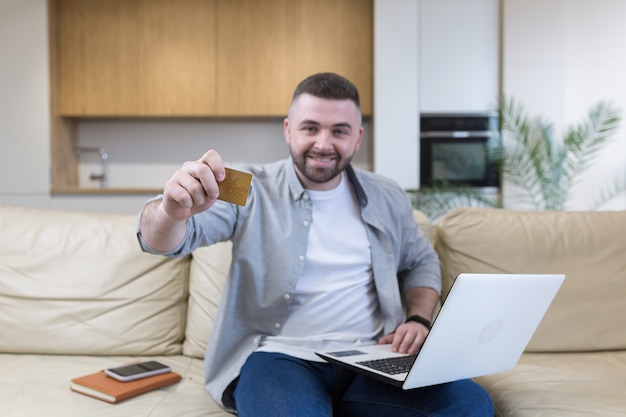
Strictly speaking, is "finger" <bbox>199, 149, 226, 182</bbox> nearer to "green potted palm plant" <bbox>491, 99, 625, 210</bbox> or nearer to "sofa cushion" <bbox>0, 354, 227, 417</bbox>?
"sofa cushion" <bbox>0, 354, 227, 417</bbox>

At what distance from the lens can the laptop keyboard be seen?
139cm

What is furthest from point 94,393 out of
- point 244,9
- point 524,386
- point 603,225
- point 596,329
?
point 244,9

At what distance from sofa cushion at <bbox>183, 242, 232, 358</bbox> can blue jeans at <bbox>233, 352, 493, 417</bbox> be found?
0.36m

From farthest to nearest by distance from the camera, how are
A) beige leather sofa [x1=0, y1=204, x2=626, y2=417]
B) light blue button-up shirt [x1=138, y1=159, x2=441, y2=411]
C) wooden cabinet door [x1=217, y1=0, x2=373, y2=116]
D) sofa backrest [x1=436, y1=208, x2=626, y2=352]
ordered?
wooden cabinet door [x1=217, y1=0, x2=373, y2=116] → sofa backrest [x1=436, y1=208, x2=626, y2=352] → beige leather sofa [x1=0, y1=204, x2=626, y2=417] → light blue button-up shirt [x1=138, y1=159, x2=441, y2=411]

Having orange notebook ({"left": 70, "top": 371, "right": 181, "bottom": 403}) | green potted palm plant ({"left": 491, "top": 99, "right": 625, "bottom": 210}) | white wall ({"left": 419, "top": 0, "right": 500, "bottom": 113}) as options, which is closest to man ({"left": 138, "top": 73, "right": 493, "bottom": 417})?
orange notebook ({"left": 70, "top": 371, "right": 181, "bottom": 403})

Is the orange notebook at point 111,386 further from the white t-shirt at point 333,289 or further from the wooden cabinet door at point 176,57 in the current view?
the wooden cabinet door at point 176,57

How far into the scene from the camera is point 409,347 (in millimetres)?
1610

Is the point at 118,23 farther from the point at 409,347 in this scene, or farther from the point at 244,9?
the point at 409,347

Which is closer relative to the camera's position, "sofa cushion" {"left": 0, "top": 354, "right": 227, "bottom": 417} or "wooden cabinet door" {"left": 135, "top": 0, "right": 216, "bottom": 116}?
"sofa cushion" {"left": 0, "top": 354, "right": 227, "bottom": 417}

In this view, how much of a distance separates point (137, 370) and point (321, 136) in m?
0.77

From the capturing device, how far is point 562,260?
2.04m

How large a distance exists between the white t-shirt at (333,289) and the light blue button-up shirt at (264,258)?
29 mm

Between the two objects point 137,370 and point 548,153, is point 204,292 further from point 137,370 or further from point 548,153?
point 548,153

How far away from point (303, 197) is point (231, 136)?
3.45 m
